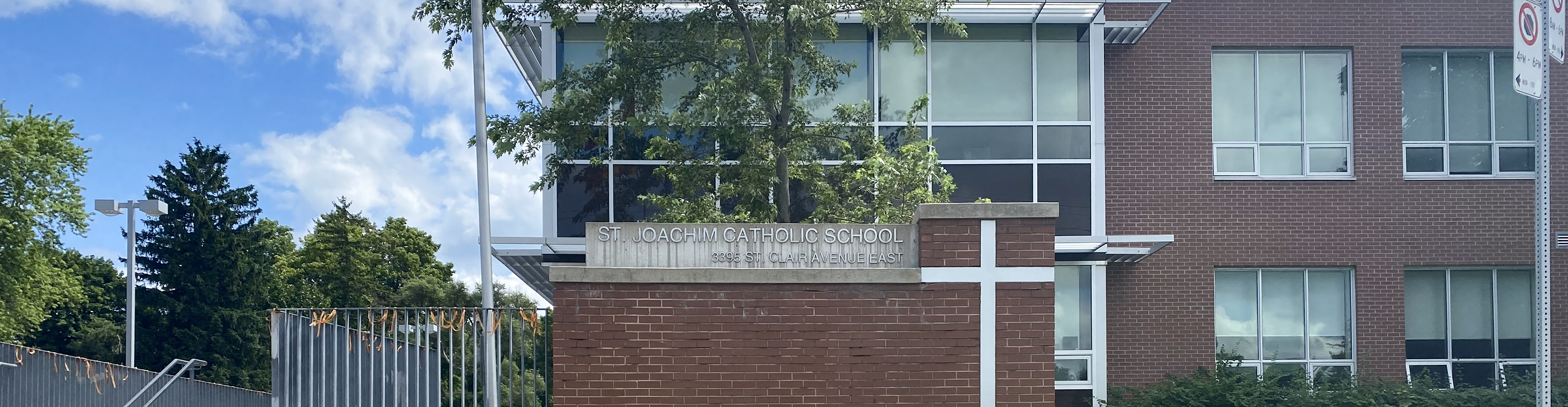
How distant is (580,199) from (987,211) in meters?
8.35

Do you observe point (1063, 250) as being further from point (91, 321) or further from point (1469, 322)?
point (91, 321)

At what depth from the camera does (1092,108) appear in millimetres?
17094

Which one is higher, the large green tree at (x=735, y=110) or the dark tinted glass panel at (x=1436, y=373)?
the large green tree at (x=735, y=110)

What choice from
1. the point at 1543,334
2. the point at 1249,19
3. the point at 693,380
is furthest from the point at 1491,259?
the point at 693,380

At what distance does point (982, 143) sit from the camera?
17.0 meters

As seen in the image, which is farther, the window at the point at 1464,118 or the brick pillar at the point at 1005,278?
the window at the point at 1464,118

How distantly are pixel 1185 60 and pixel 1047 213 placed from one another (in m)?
8.97

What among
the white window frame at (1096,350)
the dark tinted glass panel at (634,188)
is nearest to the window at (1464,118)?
the white window frame at (1096,350)

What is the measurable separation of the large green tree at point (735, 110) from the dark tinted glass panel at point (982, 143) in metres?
1.51

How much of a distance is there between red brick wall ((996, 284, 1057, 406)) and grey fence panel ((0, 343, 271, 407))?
12.1 m

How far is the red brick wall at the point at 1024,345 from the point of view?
9805 mm

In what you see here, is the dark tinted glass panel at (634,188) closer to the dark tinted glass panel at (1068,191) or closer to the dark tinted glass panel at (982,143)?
the dark tinted glass panel at (982,143)

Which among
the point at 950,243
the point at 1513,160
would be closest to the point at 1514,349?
the point at 1513,160

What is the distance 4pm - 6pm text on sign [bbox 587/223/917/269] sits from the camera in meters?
9.81
